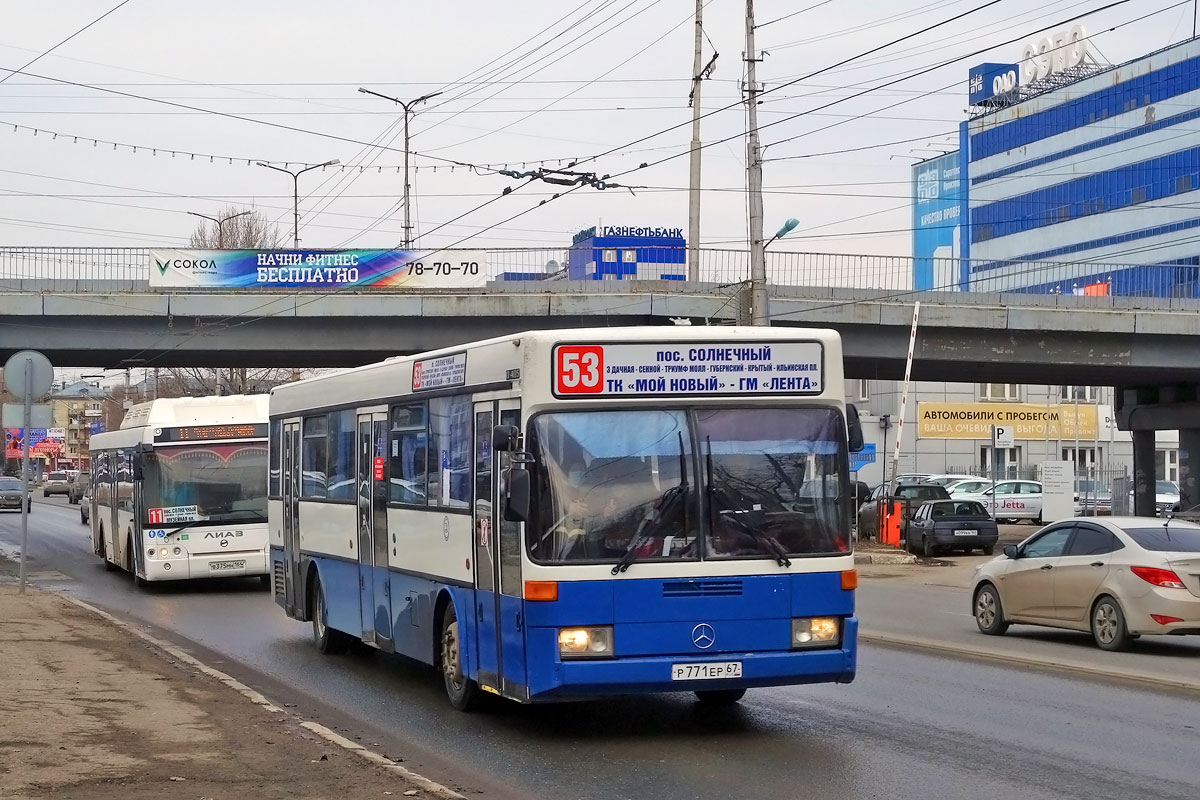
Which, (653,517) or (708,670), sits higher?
(653,517)

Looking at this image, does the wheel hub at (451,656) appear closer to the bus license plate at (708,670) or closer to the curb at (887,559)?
the bus license plate at (708,670)

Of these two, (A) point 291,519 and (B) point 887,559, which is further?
(B) point 887,559

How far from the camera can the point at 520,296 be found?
39750 millimetres

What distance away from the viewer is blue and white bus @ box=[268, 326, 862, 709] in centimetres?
968

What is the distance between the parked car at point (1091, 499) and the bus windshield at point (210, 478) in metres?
31.5

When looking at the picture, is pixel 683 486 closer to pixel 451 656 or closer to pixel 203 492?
pixel 451 656

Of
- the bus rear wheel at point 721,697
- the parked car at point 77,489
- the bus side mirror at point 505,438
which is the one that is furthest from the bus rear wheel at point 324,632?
the parked car at point 77,489

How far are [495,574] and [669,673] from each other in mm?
1386

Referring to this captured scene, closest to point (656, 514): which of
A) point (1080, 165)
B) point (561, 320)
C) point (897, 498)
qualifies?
point (561, 320)

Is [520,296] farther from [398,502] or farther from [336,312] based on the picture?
[398,502]

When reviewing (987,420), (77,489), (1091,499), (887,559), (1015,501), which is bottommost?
(1091,499)

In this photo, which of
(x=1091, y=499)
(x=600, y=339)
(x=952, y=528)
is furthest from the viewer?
(x=1091, y=499)

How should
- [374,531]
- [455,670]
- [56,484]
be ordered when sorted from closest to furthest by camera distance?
1. [455,670]
2. [374,531]
3. [56,484]

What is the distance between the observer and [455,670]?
37.2ft
